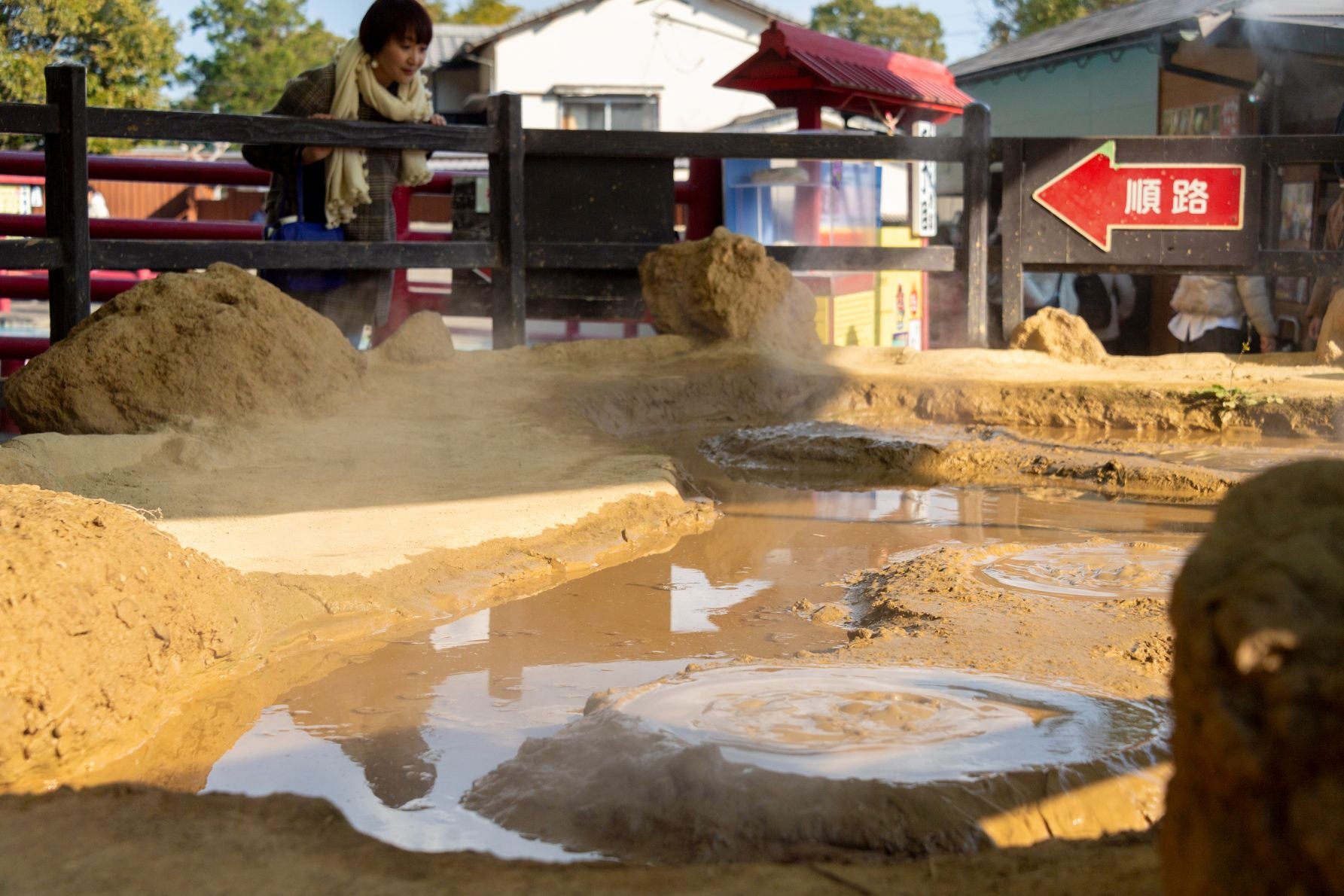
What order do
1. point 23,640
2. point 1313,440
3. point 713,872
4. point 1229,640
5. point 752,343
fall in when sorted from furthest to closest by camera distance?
point 752,343
point 1313,440
point 23,640
point 713,872
point 1229,640

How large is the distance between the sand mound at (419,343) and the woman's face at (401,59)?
1.17 metres

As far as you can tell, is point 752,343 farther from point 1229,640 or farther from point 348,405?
point 1229,640

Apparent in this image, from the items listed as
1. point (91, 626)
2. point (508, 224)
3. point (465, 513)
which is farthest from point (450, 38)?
point (91, 626)

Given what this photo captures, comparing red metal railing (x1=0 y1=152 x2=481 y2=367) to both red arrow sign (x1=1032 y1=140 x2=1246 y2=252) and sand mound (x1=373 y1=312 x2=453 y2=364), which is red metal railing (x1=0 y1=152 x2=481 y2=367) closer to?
sand mound (x1=373 y1=312 x2=453 y2=364)

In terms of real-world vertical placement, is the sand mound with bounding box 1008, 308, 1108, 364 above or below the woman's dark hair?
below

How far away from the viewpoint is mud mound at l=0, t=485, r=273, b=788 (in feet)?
8.73

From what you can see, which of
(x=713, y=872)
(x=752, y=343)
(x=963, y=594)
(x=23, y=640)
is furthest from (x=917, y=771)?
(x=752, y=343)

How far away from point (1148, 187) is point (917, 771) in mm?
6763

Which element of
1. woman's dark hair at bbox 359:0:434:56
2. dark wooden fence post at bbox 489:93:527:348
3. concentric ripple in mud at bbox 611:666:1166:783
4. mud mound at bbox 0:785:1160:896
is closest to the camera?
mud mound at bbox 0:785:1160:896

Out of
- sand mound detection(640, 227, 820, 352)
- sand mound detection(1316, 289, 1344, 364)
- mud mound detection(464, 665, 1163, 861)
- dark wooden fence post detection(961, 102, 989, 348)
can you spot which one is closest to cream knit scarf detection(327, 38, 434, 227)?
sand mound detection(640, 227, 820, 352)

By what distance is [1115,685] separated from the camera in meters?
2.97

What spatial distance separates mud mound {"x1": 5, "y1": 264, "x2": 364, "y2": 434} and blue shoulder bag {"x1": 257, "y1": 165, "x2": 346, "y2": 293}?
0.90 meters

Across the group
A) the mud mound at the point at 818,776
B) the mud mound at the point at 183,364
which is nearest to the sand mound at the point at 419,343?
the mud mound at the point at 183,364

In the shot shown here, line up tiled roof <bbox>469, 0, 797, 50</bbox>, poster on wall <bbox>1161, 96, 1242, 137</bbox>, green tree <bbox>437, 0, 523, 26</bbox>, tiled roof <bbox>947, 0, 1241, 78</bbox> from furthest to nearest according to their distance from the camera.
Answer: green tree <bbox>437, 0, 523, 26</bbox> → tiled roof <bbox>469, 0, 797, 50</bbox> → tiled roof <bbox>947, 0, 1241, 78</bbox> → poster on wall <bbox>1161, 96, 1242, 137</bbox>
